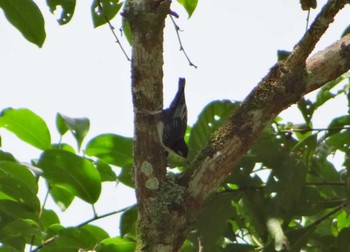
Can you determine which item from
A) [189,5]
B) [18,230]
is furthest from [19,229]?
[189,5]

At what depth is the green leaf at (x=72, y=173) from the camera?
2.38m

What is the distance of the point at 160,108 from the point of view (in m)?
2.07

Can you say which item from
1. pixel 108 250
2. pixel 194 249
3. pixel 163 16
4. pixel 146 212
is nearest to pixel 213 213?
pixel 194 249

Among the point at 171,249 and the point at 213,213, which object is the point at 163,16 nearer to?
the point at 171,249

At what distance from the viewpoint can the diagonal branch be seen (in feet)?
6.53

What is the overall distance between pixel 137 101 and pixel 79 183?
18.8 inches

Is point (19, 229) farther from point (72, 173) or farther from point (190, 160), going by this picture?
point (190, 160)

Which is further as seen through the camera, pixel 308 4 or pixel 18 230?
pixel 18 230

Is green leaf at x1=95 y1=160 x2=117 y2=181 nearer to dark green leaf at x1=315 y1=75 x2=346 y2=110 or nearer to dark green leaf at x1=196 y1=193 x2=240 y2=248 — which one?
dark green leaf at x1=196 y1=193 x2=240 y2=248

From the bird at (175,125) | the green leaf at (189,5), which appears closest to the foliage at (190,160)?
the green leaf at (189,5)

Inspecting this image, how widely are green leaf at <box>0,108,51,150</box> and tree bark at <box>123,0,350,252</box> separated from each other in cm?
55

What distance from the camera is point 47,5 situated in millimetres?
2324

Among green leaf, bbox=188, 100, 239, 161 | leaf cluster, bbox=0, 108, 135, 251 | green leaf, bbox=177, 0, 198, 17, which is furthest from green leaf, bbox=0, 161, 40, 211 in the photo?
green leaf, bbox=177, 0, 198, 17

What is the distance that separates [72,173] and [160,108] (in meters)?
0.47
